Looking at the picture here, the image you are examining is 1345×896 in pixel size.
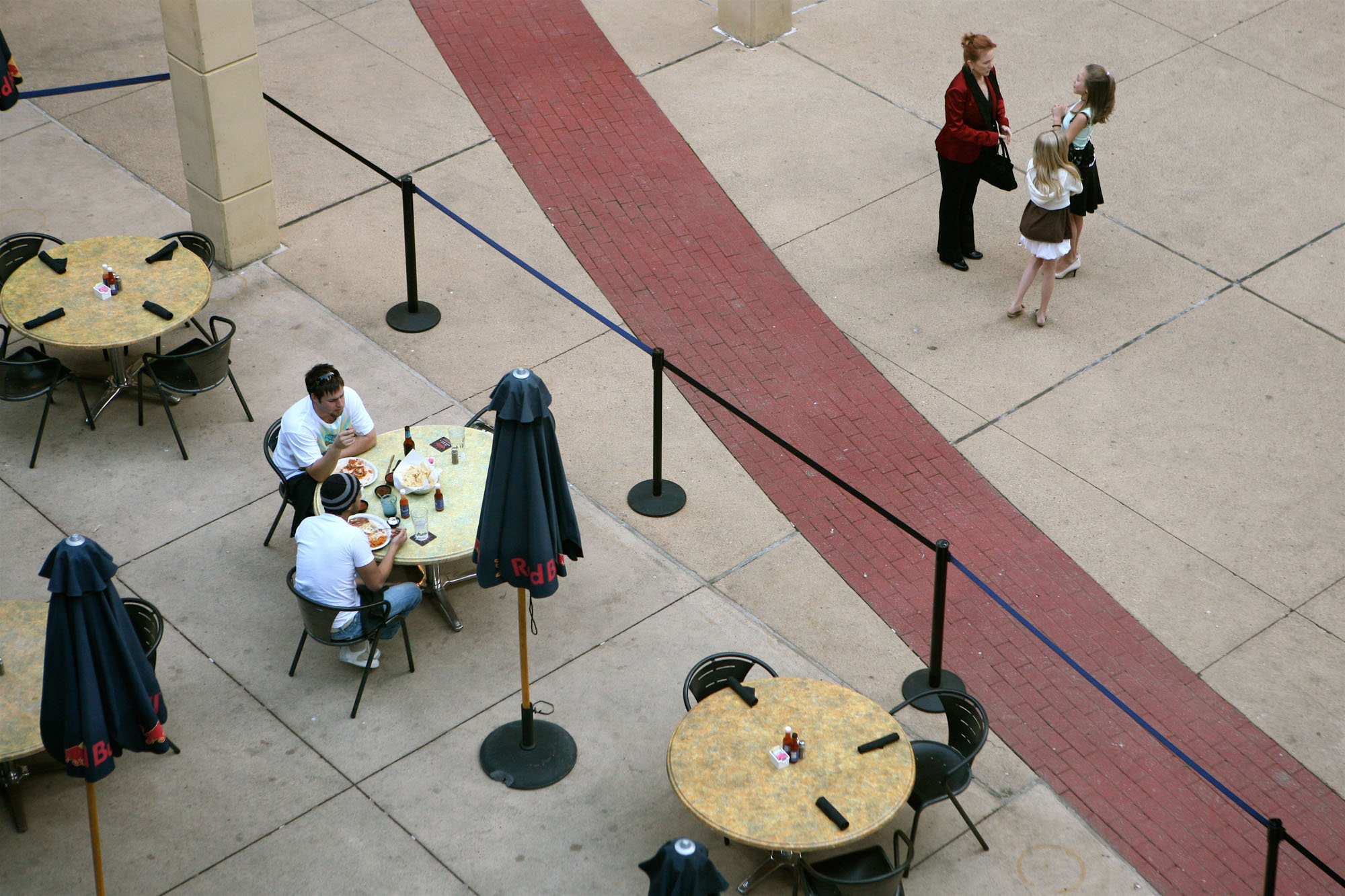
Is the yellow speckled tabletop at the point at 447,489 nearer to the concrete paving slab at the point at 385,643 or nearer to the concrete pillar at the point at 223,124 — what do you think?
the concrete paving slab at the point at 385,643

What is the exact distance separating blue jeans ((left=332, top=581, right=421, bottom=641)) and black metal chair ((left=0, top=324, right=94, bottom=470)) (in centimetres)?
305

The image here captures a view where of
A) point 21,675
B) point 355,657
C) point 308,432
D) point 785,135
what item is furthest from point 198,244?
point 785,135

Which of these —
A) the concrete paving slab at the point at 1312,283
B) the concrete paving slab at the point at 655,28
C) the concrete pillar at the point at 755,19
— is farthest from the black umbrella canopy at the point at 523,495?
A: the concrete pillar at the point at 755,19

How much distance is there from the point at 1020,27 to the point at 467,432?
8.71 m

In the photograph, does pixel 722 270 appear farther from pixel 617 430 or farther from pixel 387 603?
pixel 387 603

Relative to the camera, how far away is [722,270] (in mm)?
11477

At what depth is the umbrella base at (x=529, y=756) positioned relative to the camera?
754 cm

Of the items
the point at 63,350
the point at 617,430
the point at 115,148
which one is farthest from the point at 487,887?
the point at 115,148

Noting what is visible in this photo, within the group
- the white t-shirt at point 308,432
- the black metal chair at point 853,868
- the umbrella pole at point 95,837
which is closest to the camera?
the umbrella pole at point 95,837

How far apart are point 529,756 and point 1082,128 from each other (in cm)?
643

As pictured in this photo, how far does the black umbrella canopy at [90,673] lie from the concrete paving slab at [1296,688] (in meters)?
6.06

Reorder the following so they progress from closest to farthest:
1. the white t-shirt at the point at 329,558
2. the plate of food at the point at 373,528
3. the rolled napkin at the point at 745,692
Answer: the rolled napkin at the point at 745,692
the white t-shirt at the point at 329,558
the plate of food at the point at 373,528

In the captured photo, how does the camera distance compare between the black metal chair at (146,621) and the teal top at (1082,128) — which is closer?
the black metal chair at (146,621)

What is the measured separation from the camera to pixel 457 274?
447 inches
